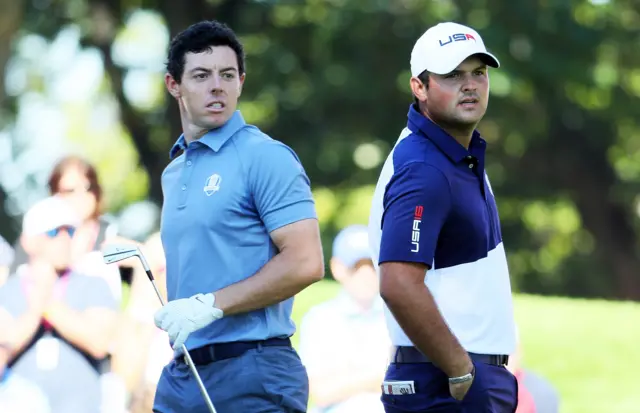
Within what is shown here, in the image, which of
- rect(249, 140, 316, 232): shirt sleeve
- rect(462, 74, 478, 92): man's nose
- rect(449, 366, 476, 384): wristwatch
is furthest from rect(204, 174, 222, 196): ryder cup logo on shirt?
rect(449, 366, 476, 384): wristwatch

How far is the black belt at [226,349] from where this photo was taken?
160 inches

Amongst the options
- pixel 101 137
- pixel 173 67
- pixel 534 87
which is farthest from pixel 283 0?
pixel 173 67

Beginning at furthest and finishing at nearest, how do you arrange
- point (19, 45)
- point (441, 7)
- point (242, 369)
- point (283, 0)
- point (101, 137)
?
point (101, 137) → point (19, 45) → point (283, 0) → point (441, 7) → point (242, 369)

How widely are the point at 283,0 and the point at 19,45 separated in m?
5.34

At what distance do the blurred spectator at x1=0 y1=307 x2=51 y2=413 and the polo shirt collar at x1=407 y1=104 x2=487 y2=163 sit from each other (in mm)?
3505

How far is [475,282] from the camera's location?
3803 millimetres

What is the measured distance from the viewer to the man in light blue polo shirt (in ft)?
13.1

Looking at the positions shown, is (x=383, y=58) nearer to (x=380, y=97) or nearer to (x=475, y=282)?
(x=380, y=97)

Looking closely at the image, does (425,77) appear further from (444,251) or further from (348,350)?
(348,350)

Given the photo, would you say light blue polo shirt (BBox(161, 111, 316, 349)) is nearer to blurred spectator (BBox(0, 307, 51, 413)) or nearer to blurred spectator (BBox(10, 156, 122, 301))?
blurred spectator (BBox(10, 156, 122, 301))

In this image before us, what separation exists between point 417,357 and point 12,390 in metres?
3.57

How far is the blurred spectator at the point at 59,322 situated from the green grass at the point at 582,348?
339 centimetres

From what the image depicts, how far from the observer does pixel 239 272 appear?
4070 mm

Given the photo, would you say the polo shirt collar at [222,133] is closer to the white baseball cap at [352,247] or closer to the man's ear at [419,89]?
the man's ear at [419,89]
